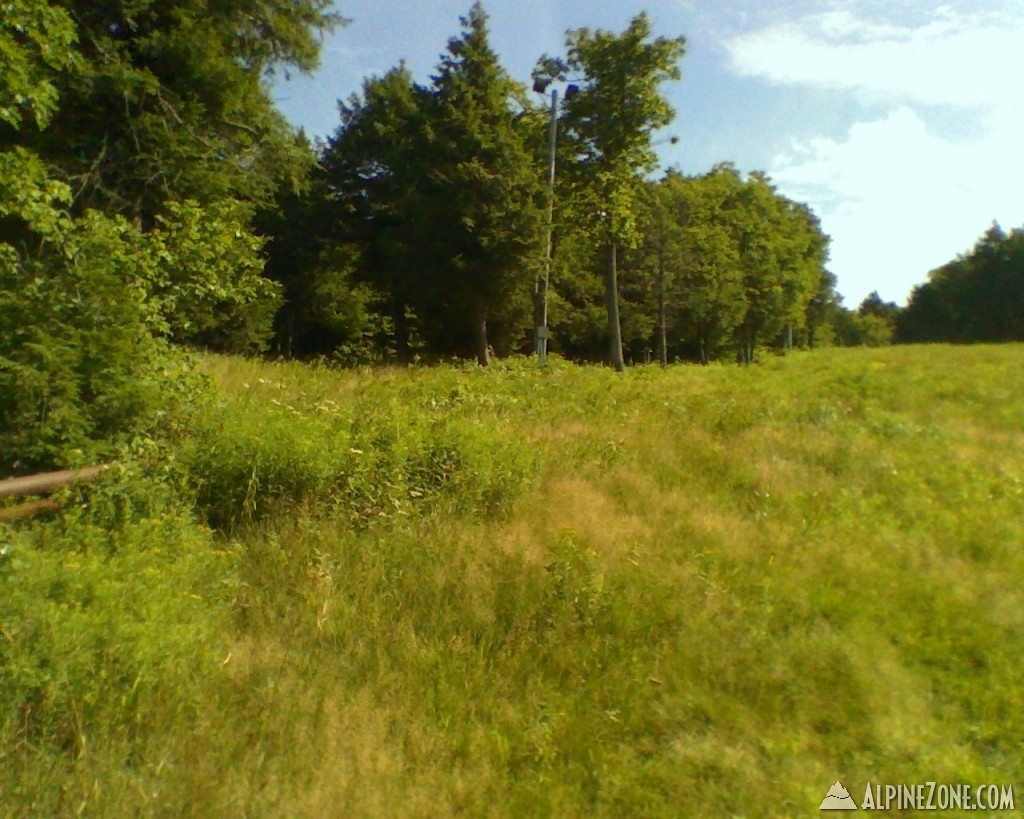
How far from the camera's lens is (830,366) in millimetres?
21000

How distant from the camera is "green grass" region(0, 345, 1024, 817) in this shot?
4.61 metres

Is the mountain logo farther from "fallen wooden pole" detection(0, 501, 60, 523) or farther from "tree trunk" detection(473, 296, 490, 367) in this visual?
"tree trunk" detection(473, 296, 490, 367)

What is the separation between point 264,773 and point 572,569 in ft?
9.28

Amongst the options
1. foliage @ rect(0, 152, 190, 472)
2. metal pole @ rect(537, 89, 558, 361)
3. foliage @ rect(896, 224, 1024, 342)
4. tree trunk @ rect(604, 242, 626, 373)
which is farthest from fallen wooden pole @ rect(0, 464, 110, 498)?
foliage @ rect(896, 224, 1024, 342)

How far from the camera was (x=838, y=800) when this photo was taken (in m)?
4.71

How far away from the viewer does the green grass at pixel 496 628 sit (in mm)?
4613

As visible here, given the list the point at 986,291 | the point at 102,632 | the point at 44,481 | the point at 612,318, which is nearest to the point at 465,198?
the point at 612,318

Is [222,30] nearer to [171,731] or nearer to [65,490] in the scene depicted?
[65,490]

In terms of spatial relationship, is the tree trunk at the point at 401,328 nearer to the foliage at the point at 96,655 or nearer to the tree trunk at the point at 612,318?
the tree trunk at the point at 612,318

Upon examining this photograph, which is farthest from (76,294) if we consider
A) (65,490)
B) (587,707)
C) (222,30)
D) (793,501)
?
(222,30)

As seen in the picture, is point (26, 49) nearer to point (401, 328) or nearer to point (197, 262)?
point (197, 262)

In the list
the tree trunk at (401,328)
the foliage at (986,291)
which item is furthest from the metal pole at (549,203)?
the foliage at (986,291)

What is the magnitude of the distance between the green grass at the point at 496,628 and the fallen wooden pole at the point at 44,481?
0.31m

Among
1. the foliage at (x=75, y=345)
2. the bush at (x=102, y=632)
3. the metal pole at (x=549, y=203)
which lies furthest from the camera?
the metal pole at (x=549, y=203)
